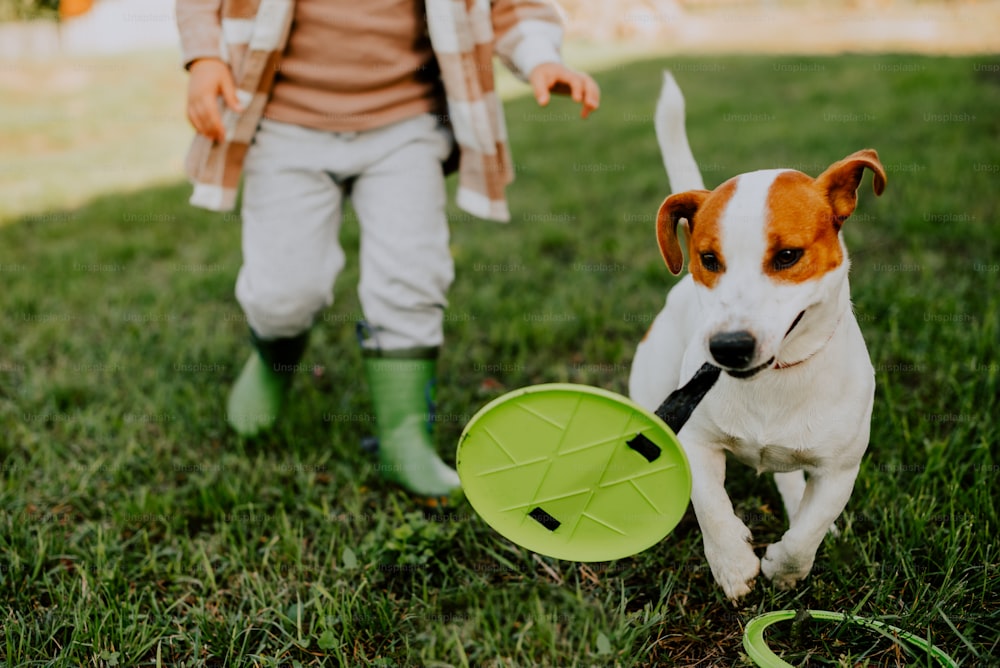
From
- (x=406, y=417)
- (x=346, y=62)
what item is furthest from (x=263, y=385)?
(x=346, y=62)

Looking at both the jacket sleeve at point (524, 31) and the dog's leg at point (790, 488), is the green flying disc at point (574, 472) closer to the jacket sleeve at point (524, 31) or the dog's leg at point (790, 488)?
the dog's leg at point (790, 488)

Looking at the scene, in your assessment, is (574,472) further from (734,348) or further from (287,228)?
(287,228)

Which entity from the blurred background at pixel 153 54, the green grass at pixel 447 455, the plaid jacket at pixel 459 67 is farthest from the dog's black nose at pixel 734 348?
the blurred background at pixel 153 54

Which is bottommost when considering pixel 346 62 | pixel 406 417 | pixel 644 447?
pixel 406 417

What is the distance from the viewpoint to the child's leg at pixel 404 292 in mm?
2469

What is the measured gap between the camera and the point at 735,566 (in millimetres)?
1812

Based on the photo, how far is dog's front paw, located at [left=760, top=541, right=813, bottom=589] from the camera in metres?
1.80

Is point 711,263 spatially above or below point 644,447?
above

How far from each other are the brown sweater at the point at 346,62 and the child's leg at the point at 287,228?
0.26 feet

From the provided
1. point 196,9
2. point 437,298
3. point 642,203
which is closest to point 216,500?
point 437,298

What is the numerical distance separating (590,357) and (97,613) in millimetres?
1831

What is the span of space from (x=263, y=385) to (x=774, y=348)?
180 centimetres

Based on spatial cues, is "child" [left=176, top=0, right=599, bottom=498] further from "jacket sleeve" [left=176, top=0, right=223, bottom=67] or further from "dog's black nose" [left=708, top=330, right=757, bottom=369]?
"dog's black nose" [left=708, top=330, right=757, bottom=369]

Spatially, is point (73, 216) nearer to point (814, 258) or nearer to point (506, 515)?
point (506, 515)
